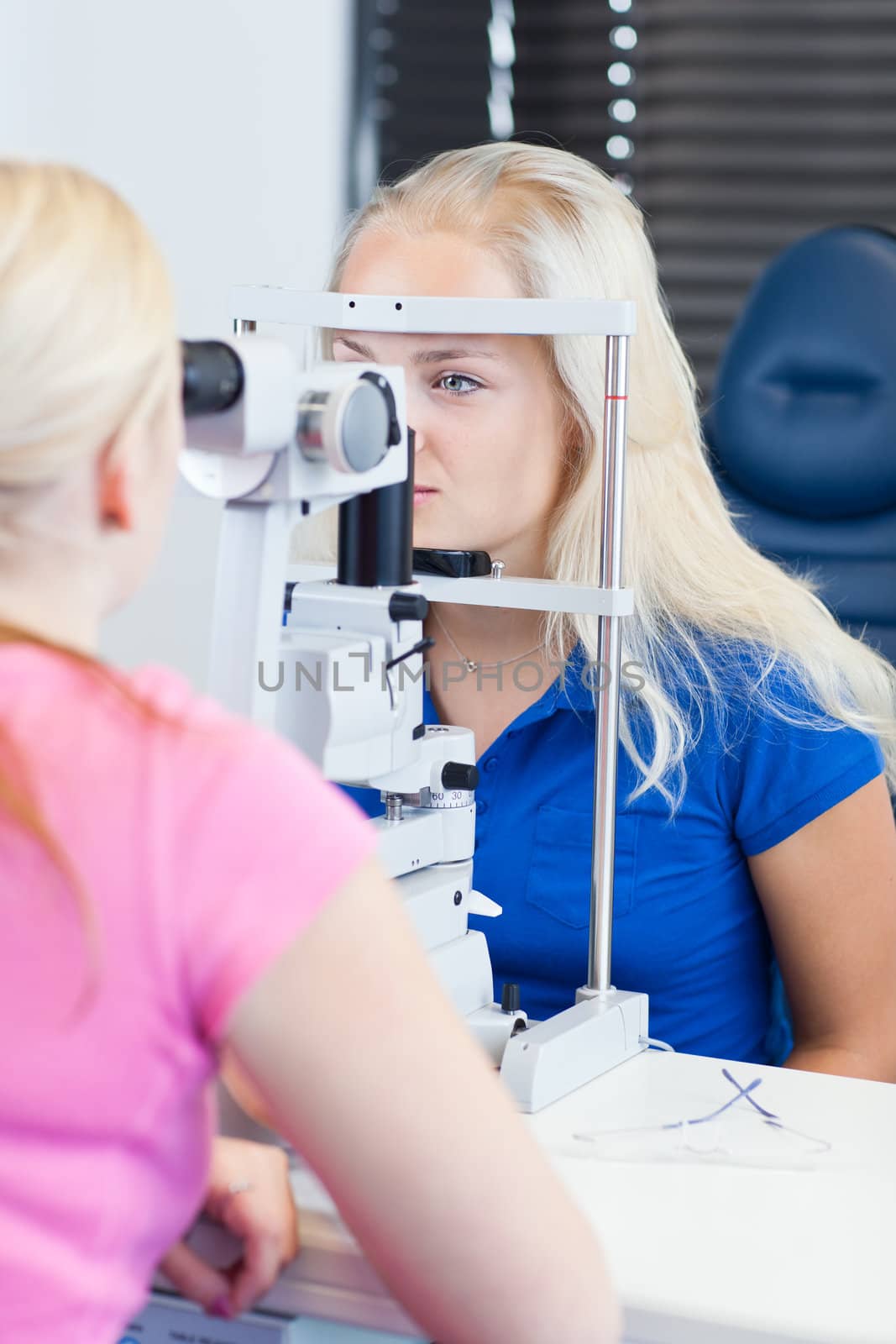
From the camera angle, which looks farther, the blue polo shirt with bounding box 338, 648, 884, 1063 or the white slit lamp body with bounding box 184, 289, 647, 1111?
the blue polo shirt with bounding box 338, 648, 884, 1063

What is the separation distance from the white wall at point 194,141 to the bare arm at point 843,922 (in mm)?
1367

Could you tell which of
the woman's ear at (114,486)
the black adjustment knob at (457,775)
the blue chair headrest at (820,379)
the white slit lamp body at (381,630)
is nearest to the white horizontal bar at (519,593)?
the white slit lamp body at (381,630)

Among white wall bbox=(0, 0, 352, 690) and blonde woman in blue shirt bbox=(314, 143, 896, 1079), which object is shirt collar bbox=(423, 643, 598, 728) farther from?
white wall bbox=(0, 0, 352, 690)

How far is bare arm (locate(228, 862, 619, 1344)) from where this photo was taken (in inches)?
21.0

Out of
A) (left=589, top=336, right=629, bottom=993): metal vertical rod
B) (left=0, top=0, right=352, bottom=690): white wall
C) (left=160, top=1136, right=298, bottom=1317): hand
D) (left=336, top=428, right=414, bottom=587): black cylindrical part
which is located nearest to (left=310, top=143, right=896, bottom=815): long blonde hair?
(left=589, top=336, right=629, bottom=993): metal vertical rod

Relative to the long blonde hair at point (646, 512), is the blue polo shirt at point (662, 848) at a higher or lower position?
lower

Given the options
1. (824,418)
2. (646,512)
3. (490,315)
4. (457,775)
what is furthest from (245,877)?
(824,418)

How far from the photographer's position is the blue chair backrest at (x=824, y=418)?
66.9 inches

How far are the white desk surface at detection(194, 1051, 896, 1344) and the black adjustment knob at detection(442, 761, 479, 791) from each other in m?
0.23

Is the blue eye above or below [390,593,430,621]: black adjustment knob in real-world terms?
above

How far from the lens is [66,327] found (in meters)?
0.52

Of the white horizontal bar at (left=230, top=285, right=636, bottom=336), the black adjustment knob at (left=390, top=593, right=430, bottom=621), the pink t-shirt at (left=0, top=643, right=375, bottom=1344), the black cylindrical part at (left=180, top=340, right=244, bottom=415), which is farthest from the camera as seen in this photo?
the white horizontal bar at (left=230, top=285, right=636, bottom=336)

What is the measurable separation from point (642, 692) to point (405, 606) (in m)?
0.44

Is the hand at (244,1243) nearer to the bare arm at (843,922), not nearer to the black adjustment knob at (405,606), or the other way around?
the black adjustment knob at (405,606)
